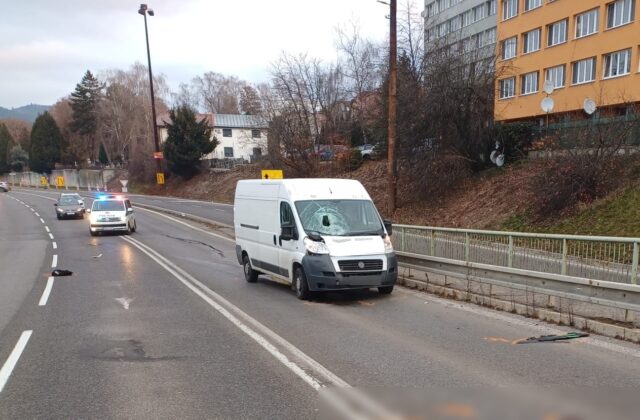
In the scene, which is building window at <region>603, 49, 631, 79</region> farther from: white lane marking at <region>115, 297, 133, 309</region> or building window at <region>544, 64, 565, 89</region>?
white lane marking at <region>115, 297, 133, 309</region>

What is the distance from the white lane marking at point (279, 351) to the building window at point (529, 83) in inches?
1467

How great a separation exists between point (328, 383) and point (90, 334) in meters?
4.13

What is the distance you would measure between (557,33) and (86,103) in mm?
82717

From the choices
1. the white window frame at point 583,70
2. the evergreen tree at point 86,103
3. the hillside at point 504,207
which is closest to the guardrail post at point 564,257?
the hillside at point 504,207

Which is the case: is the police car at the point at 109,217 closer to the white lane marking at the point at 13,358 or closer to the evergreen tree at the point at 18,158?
the white lane marking at the point at 13,358

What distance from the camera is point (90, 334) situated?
24.7 feet

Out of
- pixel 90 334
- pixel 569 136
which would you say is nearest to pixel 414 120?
pixel 569 136

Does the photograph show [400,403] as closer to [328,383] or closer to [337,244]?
[328,383]

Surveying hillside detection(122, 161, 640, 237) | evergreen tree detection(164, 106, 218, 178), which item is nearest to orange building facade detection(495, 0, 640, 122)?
hillside detection(122, 161, 640, 237)

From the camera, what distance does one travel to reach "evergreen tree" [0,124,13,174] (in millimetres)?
120312

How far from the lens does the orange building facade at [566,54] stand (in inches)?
1300

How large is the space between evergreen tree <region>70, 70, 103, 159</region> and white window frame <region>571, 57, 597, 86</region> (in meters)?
81.1

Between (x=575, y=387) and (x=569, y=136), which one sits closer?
(x=575, y=387)

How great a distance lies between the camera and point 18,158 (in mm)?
116438
